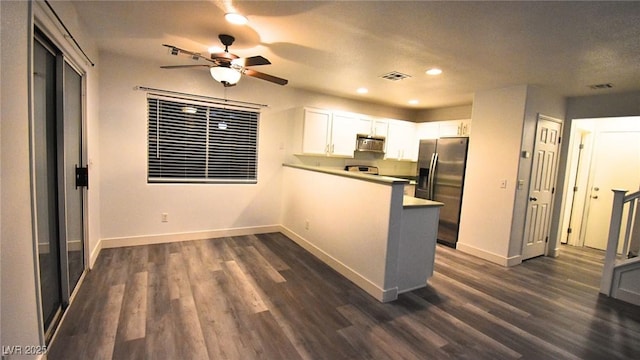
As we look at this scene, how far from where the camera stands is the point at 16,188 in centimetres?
140

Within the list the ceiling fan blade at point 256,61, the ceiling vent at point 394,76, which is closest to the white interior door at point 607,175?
the ceiling vent at point 394,76

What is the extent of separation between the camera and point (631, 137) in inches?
183

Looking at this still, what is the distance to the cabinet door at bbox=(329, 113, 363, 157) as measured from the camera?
Result: 4938 millimetres

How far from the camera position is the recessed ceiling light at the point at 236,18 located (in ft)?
7.52

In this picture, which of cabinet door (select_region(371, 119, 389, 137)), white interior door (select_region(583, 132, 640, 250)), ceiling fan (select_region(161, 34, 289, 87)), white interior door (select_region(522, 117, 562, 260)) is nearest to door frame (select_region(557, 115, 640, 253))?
white interior door (select_region(583, 132, 640, 250))

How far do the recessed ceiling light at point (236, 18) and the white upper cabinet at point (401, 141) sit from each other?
3.72 meters

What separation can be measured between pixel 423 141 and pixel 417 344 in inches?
149

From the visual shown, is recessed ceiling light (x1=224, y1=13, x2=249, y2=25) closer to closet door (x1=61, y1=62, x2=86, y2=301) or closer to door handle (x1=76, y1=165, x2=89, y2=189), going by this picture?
closet door (x1=61, y1=62, x2=86, y2=301)

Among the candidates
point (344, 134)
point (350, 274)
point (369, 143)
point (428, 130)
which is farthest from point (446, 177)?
point (350, 274)

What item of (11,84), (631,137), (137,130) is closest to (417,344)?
(11,84)

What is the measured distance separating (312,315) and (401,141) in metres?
4.15

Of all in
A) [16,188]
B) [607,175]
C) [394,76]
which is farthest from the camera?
[607,175]

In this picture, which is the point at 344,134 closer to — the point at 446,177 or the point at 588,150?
the point at 446,177

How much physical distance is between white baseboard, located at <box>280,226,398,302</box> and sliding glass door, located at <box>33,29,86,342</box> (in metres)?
2.53
